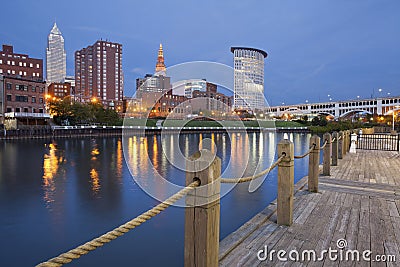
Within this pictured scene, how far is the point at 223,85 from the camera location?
180 inches

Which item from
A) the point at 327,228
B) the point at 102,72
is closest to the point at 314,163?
the point at 327,228

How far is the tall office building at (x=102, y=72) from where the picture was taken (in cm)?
15738

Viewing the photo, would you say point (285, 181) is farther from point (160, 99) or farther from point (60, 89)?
point (60, 89)

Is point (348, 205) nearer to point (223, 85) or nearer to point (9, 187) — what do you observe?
point (223, 85)

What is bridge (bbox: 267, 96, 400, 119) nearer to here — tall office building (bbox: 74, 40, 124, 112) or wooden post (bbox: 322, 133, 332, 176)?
tall office building (bbox: 74, 40, 124, 112)

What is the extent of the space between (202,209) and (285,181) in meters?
2.39

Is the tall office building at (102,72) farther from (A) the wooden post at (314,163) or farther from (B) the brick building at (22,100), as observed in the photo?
(A) the wooden post at (314,163)

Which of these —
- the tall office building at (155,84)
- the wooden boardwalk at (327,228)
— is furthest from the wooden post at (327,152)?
the tall office building at (155,84)

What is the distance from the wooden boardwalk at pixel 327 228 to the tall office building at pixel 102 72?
6218 inches

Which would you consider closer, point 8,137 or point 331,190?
point 331,190

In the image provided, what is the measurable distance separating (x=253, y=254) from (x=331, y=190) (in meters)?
3.95

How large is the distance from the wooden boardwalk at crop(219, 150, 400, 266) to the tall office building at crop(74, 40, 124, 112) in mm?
157931

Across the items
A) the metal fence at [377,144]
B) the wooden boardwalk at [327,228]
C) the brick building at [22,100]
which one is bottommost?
the wooden boardwalk at [327,228]

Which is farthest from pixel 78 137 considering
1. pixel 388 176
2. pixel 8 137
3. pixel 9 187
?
pixel 388 176
